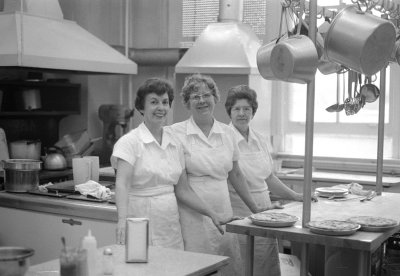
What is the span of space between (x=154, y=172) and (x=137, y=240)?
0.89m

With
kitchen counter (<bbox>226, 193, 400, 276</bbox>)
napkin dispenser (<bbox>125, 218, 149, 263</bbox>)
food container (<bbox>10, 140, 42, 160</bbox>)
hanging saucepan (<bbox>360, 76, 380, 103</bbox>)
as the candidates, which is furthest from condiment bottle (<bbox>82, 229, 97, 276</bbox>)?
food container (<bbox>10, 140, 42, 160</bbox>)

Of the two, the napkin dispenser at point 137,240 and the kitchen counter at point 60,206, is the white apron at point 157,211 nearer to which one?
the kitchen counter at point 60,206

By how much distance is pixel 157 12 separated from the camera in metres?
6.57

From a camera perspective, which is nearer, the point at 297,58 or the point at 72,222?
the point at 297,58

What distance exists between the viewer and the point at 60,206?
13.5 feet

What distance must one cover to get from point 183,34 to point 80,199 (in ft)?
9.00

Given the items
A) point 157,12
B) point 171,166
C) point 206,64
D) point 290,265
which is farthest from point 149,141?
point 157,12

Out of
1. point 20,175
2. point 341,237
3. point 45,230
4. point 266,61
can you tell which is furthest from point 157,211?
point 20,175

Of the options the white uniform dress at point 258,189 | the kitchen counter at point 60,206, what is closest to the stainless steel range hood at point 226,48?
the white uniform dress at point 258,189

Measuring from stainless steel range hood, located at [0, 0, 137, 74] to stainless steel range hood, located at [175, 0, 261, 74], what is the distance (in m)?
0.60

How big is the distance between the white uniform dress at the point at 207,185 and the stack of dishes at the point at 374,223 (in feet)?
3.13

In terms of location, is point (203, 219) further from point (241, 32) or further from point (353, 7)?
point (241, 32)

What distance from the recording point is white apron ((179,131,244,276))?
3.52 metres

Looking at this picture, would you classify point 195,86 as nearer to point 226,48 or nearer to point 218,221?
point 218,221
